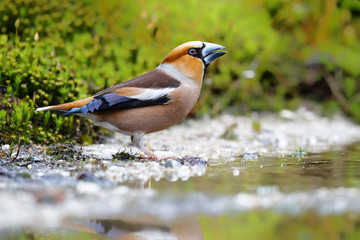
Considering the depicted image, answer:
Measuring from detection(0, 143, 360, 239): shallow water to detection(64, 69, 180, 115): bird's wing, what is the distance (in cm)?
60

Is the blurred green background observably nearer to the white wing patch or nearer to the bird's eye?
the white wing patch

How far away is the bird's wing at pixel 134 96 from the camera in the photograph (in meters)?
5.18

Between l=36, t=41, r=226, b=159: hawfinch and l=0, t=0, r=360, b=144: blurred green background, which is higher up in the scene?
l=0, t=0, r=360, b=144: blurred green background

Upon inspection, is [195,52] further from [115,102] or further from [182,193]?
[182,193]

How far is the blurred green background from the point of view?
6109 mm

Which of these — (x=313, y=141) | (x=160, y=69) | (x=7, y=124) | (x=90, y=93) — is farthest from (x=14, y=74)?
(x=313, y=141)

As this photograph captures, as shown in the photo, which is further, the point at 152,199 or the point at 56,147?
the point at 56,147

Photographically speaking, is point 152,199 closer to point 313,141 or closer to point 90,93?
point 90,93

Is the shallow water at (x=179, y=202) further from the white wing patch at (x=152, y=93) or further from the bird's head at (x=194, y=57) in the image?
the bird's head at (x=194, y=57)

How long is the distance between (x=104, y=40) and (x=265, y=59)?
2.96 meters

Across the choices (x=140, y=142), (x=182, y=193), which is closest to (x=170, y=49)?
(x=140, y=142)

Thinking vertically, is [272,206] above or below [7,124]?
below

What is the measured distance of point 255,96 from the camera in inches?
374

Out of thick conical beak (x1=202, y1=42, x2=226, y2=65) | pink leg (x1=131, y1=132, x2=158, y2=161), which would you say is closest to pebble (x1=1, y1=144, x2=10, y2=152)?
pink leg (x1=131, y1=132, x2=158, y2=161)
